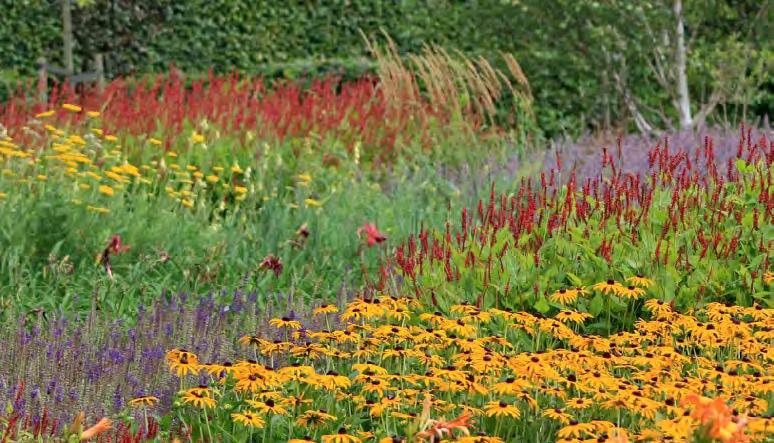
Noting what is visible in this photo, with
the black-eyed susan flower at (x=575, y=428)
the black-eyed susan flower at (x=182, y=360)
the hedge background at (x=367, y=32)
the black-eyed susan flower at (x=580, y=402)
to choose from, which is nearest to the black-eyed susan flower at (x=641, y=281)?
the black-eyed susan flower at (x=580, y=402)

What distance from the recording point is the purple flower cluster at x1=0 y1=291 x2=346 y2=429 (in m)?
3.79

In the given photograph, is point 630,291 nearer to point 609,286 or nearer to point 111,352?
point 609,286

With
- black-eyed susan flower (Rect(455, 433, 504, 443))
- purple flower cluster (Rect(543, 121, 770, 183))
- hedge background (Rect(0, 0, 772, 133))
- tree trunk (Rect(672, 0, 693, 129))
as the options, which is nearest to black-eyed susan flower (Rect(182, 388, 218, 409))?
black-eyed susan flower (Rect(455, 433, 504, 443))

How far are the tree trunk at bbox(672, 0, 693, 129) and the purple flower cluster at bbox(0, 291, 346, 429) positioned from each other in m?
7.15

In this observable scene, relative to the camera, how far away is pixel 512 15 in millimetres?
11953

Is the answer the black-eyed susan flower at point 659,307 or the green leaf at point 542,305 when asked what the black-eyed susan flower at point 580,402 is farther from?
the green leaf at point 542,305

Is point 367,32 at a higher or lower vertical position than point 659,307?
higher

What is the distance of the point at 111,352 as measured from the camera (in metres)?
4.37

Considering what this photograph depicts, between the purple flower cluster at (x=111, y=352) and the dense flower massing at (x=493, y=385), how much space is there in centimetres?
24

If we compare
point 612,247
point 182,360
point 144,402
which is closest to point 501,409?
point 182,360

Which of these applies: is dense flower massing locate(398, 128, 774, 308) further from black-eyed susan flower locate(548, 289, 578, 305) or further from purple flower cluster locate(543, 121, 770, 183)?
purple flower cluster locate(543, 121, 770, 183)

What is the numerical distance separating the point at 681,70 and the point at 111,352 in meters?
8.38

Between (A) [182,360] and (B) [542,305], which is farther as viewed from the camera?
(B) [542,305]

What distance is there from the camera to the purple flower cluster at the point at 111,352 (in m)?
3.79
